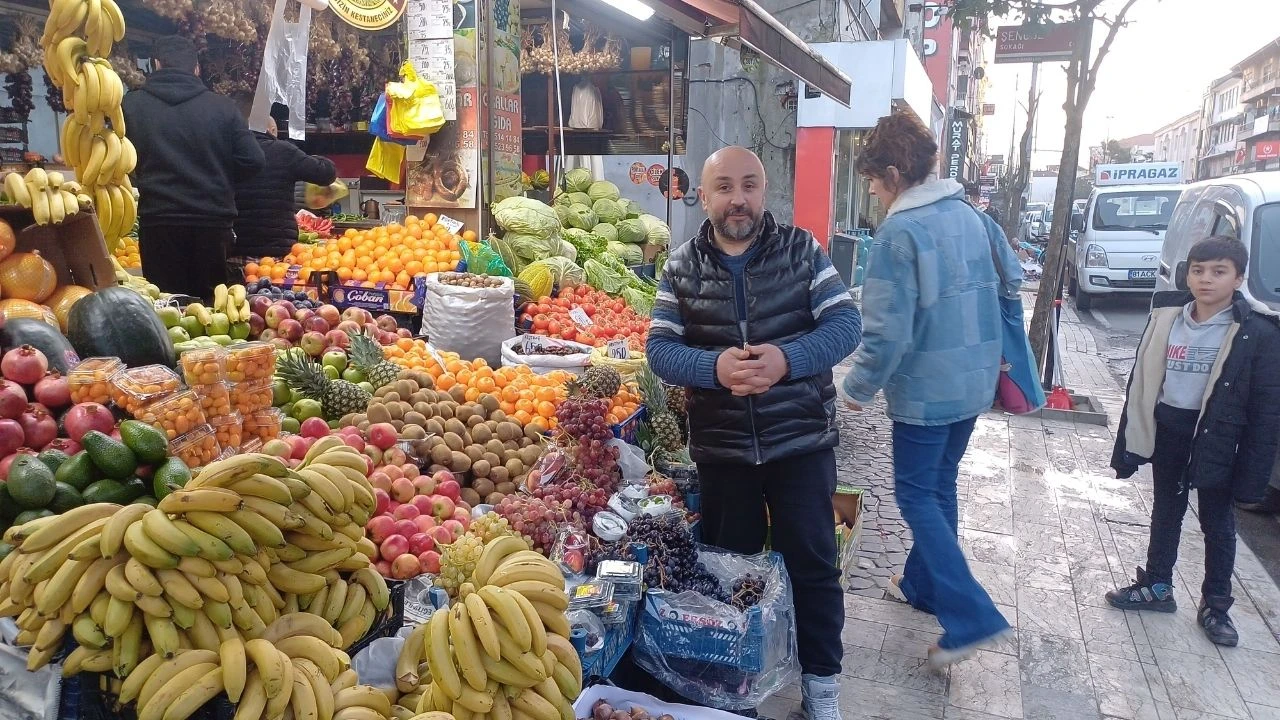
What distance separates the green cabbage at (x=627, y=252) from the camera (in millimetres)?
9039

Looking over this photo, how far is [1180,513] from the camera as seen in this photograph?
13.6 ft

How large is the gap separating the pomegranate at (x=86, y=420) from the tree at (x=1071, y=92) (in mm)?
7978

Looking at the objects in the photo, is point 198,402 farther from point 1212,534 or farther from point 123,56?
point 123,56

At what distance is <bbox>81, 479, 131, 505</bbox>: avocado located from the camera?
2.44 meters

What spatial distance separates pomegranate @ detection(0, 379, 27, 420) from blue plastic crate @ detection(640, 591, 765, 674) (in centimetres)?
226

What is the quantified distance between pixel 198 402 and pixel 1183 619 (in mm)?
4709

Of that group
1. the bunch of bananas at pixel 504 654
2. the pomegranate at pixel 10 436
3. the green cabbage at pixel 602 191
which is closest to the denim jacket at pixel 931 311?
the bunch of bananas at pixel 504 654

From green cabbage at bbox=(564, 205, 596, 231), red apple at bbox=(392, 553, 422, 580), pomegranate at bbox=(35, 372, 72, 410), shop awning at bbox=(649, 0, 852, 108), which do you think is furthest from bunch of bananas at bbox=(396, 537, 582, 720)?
green cabbage at bbox=(564, 205, 596, 231)

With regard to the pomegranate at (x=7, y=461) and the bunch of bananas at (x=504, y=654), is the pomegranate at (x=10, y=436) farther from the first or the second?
the bunch of bananas at (x=504, y=654)

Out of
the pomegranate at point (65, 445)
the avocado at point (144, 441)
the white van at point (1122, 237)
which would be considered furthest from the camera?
the white van at point (1122, 237)

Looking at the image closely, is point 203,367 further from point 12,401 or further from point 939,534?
point 939,534

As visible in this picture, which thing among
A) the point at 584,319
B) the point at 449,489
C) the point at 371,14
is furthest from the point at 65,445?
the point at 371,14

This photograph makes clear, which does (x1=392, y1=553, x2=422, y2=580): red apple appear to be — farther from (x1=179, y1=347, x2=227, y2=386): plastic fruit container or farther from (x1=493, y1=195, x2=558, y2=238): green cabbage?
(x1=493, y1=195, x2=558, y2=238): green cabbage

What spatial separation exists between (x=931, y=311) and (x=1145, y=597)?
214 centimetres
